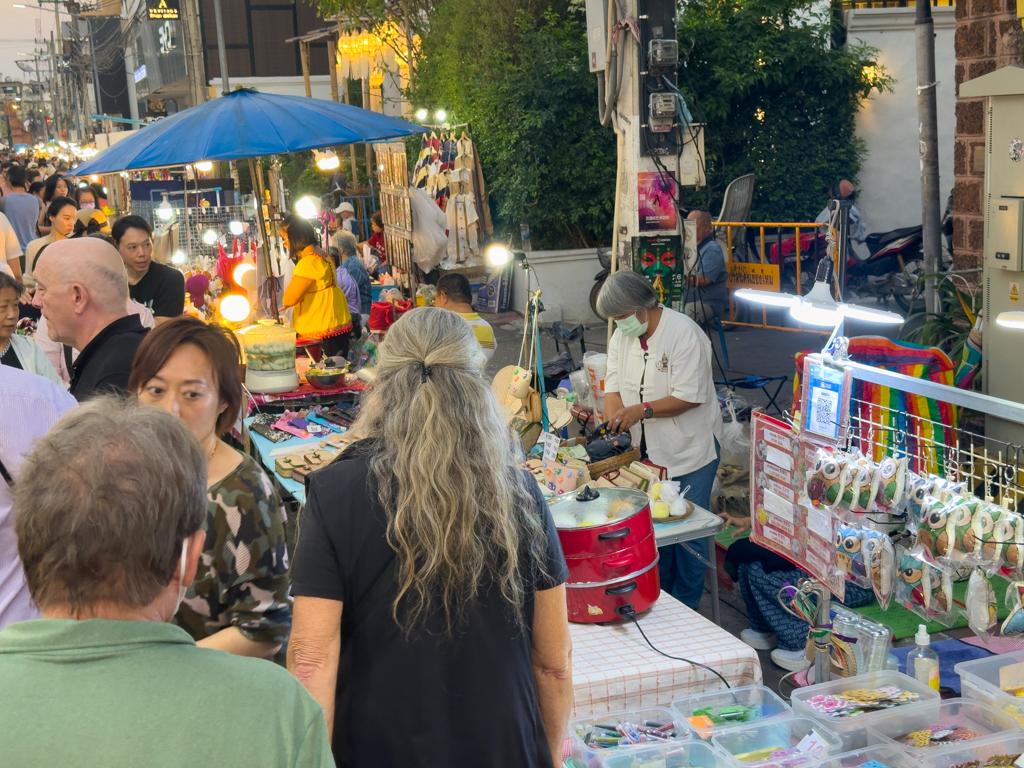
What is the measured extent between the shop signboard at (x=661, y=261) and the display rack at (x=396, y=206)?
607cm

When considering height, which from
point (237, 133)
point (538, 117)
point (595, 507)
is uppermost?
point (538, 117)

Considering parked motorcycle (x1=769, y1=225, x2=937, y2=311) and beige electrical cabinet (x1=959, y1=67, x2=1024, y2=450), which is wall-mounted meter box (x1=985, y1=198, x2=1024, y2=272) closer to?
beige electrical cabinet (x1=959, y1=67, x2=1024, y2=450)

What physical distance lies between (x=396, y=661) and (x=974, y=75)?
534 centimetres

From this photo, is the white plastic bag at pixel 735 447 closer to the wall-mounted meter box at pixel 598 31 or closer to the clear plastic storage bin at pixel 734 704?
the wall-mounted meter box at pixel 598 31

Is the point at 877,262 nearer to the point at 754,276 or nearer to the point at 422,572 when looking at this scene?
the point at 754,276

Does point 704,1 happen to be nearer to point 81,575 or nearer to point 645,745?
point 645,745

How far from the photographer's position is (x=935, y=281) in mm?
6449

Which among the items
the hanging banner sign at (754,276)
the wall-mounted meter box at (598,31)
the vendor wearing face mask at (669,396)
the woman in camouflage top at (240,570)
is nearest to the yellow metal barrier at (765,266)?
the hanging banner sign at (754,276)

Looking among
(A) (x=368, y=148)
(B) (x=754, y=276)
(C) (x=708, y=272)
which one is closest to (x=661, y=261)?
(C) (x=708, y=272)

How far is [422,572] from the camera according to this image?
6.64 ft

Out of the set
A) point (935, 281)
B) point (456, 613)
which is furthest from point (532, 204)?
point (456, 613)

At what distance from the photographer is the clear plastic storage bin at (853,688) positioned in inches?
118

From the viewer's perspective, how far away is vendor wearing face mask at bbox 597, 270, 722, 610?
15.4ft

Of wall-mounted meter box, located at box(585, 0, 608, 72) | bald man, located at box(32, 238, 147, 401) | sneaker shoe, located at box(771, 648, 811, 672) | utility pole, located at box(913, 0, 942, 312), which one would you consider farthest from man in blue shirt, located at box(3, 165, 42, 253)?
sneaker shoe, located at box(771, 648, 811, 672)
